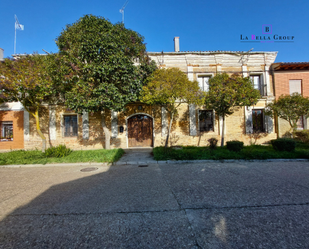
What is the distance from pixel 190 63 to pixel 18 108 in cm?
1306

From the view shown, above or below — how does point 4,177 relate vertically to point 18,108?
below

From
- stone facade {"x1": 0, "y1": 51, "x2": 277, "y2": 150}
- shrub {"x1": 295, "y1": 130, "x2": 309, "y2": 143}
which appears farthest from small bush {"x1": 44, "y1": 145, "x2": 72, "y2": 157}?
shrub {"x1": 295, "y1": 130, "x2": 309, "y2": 143}

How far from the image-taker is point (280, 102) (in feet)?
33.4

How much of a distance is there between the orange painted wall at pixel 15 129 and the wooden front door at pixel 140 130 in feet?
25.0

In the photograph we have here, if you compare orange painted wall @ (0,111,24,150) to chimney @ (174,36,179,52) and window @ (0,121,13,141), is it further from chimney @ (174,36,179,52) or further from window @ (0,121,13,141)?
chimney @ (174,36,179,52)

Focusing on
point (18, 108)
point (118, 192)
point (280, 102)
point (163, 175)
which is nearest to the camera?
point (118, 192)

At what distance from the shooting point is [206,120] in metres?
11.7

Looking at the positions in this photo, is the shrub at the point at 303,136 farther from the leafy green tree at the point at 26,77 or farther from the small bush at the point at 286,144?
the leafy green tree at the point at 26,77

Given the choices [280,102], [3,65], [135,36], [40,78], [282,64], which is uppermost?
[135,36]

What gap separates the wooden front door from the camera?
11305mm

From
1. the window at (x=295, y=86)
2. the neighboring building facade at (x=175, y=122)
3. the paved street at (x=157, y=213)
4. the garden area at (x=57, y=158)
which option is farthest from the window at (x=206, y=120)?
the paved street at (x=157, y=213)

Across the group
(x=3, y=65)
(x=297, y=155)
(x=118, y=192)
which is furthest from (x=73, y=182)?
(x=297, y=155)

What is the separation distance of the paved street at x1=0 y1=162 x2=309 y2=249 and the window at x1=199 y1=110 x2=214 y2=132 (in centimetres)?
728

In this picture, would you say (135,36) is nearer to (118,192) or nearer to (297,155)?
(118,192)
